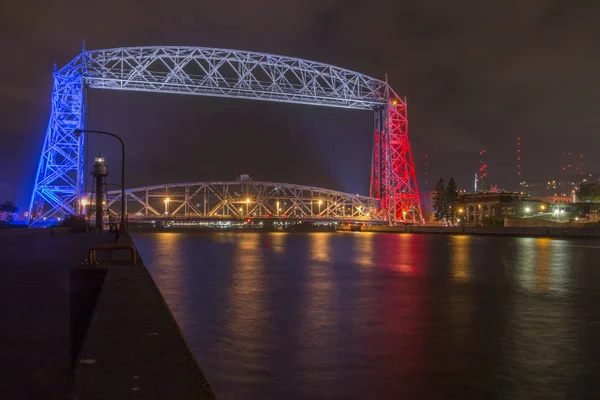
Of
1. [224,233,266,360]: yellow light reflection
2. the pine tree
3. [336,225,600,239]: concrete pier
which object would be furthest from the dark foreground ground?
the pine tree

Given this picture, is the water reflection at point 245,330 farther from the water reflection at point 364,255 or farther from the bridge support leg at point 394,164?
the bridge support leg at point 394,164

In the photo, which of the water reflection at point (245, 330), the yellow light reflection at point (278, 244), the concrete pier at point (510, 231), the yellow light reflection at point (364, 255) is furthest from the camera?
the concrete pier at point (510, 231)

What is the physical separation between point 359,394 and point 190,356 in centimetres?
336

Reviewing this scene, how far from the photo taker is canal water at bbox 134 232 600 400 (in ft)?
20.9

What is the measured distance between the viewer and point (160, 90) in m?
64.8

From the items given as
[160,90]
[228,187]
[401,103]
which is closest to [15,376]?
[160,90]

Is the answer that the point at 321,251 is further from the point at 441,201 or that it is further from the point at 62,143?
the point at 441,201

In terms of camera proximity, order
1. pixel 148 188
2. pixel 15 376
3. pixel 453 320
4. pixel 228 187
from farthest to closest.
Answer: pixel 228 187 → pixel 148 188 → pixel 453 320 → pixel 15 376

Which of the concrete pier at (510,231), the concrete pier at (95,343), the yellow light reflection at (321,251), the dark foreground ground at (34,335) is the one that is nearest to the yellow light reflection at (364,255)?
the yellow light reflection at (321,251)

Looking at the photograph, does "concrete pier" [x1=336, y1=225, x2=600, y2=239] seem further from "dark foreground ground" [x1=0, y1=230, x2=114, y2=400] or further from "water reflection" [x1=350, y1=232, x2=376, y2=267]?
"dark foreground ground" [x1=0, y1=230, x2=114, y2=400]

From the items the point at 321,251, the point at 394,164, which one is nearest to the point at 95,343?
the point at 321,251

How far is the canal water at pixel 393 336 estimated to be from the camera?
6.38 meters

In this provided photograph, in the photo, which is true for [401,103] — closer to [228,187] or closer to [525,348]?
[228,187]

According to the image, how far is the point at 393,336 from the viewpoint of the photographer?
29.6ft
